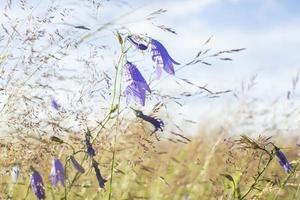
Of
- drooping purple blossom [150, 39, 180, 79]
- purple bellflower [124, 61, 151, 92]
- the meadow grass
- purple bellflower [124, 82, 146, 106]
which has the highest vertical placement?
drooping purple blossom [150, 39, 180, 79]

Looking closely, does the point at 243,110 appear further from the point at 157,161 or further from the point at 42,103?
the point at 42,103

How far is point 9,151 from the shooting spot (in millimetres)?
2148

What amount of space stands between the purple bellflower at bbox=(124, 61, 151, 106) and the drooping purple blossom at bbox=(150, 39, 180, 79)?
0.26 feet

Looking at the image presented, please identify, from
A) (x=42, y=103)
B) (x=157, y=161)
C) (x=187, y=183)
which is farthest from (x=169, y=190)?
(x=42, y=103)

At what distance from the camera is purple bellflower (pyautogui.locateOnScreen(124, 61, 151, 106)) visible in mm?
1853

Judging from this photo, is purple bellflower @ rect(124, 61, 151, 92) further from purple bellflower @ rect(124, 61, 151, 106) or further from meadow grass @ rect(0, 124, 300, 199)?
meadow grass @ rect(0, 124, 300, 199)

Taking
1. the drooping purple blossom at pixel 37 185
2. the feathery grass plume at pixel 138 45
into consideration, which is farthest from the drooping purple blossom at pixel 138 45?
the drooping purple blossom at pixel 37 185

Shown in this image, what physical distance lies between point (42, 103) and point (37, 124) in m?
0.23

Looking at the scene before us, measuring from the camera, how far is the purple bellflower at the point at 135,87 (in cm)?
185

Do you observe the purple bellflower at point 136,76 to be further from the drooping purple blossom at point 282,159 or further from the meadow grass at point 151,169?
the drooping purple blossom at point 282,159

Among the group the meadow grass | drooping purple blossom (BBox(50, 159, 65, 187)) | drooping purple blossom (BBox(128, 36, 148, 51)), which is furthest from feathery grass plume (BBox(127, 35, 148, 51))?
drooping purple blossom (BBox(50, 159, 65, 187))

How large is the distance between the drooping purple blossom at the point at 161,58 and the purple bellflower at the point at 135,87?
0.26ft

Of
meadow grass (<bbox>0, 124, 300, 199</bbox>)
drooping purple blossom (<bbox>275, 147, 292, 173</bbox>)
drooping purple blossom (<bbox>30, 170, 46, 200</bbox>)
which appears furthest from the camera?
meadow grass (<bbox>0, 124, 300, 199</bbox>)

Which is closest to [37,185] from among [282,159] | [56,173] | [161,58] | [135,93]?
[56,173]
